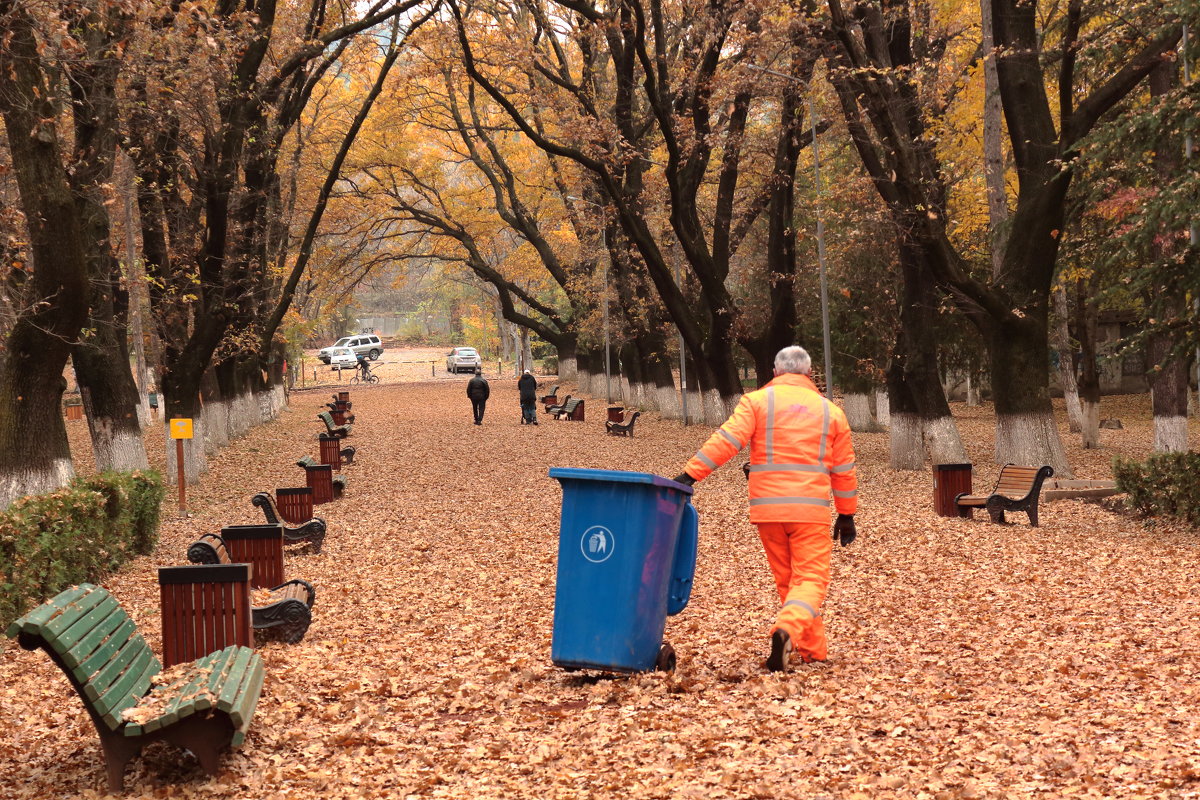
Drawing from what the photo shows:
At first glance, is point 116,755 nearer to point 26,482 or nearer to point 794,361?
point 794,361

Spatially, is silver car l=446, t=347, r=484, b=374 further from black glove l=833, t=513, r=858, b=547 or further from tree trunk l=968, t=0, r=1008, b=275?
black glove l=833, t=513, r=858, b=547

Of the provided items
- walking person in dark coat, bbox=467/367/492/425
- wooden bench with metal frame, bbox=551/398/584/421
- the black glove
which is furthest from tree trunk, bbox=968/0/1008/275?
wooden bench with metal frame, bbox=551/398/584/421

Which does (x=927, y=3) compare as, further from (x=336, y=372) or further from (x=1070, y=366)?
(x=336, y=372)

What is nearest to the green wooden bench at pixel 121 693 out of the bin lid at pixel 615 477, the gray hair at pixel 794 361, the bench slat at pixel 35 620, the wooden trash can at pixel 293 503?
the bench slat at pixel 35 620

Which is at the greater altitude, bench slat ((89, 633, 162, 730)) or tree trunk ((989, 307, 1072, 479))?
tree trunk ((989, 307, 1072, 479))

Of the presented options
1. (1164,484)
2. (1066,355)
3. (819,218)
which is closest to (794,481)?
(1164,484)

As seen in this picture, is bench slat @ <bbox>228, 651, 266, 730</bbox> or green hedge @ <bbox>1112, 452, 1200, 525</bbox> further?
green hedge @ <bbox>1112, 452, 1200, 525</bbox>

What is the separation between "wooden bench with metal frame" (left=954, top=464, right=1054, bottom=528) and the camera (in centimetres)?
1393

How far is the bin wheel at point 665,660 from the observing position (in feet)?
22.7

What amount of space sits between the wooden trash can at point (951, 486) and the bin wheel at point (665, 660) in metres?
8.74

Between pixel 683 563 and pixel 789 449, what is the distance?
87 cm

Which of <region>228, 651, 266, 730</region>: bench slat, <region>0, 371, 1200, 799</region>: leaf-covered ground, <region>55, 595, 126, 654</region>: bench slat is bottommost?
<region>0, 371, 1200, 799</region>: leaf-covered ground

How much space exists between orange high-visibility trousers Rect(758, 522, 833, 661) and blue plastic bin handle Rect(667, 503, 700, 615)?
452 millimetres

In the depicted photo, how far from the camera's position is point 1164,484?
1423 cm
